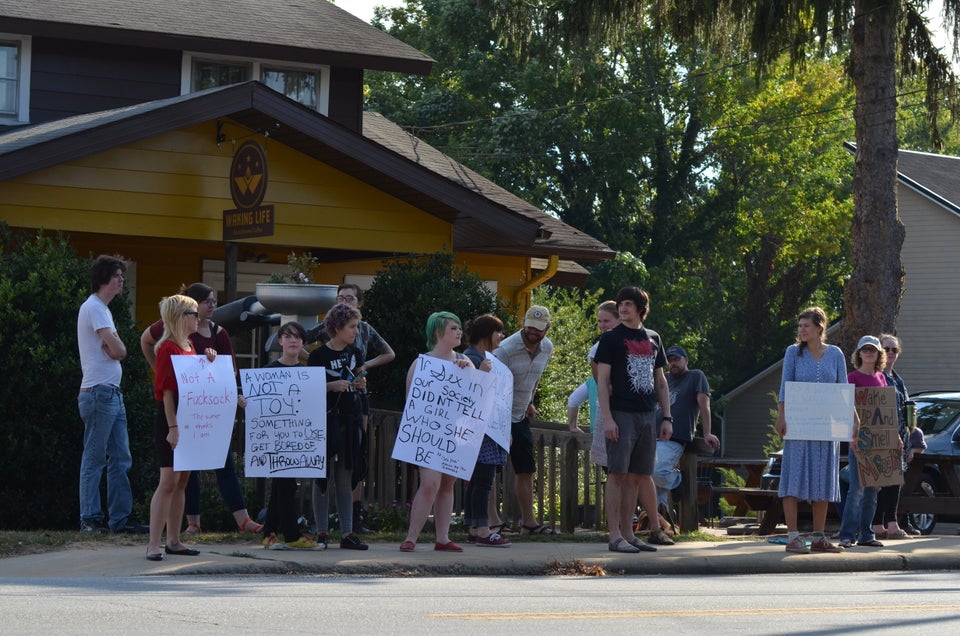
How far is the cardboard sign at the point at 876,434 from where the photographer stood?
1341 centimetres

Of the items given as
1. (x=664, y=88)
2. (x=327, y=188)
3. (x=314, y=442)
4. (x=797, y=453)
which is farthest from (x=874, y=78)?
(x=664, y=88)

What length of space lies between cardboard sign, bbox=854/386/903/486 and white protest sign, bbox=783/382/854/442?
0.86 meters

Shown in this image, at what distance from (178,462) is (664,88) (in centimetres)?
3727

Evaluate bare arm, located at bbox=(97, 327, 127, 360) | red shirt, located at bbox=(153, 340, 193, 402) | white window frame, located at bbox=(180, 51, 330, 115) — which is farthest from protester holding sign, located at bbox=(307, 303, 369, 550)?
Result: white window frame, located at bbox=(180, 51, 330, 115)

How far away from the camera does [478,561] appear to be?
1098 centimetres

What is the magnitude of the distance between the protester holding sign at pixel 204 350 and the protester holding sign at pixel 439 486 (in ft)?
4.54

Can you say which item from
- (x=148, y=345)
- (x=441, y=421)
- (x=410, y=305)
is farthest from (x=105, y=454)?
(x=410, y=305)

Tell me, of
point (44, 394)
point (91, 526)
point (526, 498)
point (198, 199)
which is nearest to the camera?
point (91, 526)

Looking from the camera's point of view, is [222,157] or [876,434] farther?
[222,157]

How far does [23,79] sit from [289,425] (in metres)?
10.4

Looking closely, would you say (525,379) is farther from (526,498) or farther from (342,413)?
(342,413)

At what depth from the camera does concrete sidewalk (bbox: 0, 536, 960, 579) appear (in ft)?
33.4

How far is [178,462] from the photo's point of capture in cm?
1038

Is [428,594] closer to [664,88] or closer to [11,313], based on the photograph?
[11,313]
